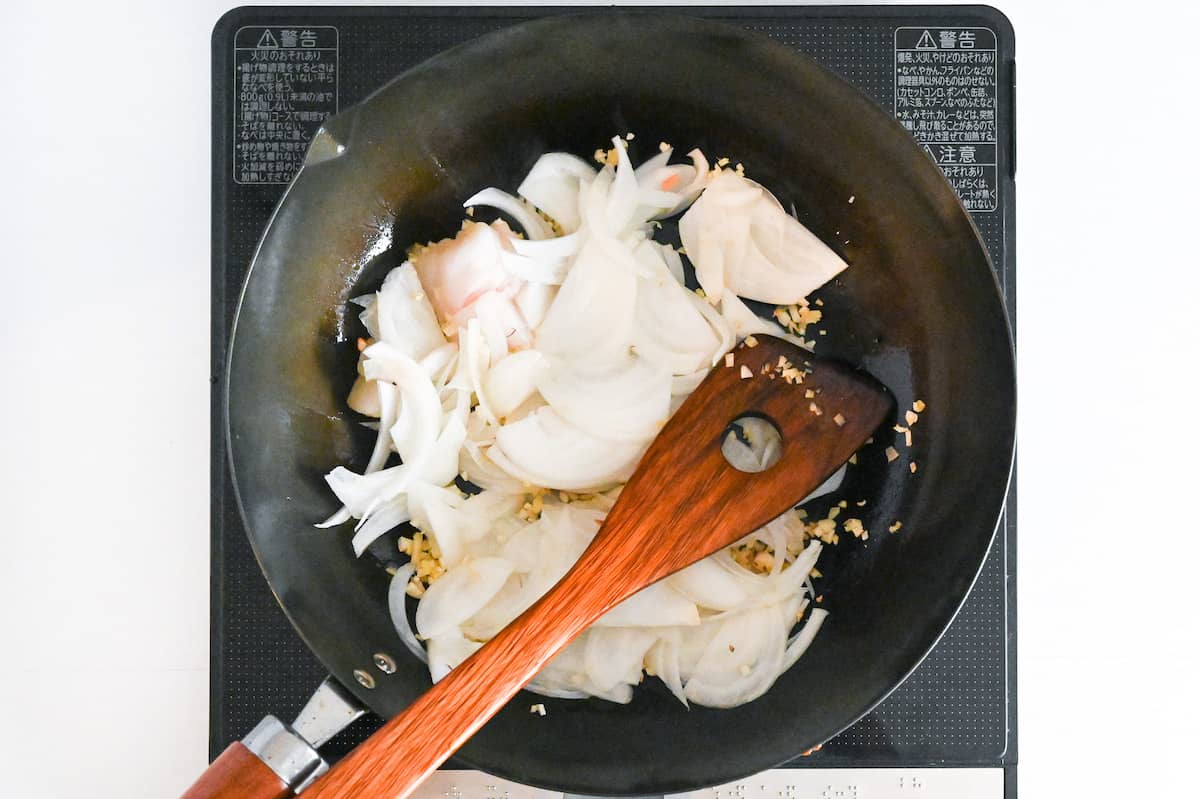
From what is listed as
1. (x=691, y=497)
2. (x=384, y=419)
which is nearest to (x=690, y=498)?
(x=691, y=497)

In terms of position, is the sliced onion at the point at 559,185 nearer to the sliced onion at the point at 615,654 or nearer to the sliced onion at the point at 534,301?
the sliced onion at the point at 534,301

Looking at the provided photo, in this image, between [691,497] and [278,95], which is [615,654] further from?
[278,95]

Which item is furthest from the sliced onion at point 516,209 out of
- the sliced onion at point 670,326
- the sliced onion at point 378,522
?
the sliced onion at point 378,522

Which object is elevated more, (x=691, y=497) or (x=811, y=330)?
(x=811, y=330)

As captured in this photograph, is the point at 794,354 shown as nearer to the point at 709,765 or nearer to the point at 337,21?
the point at 709,765
